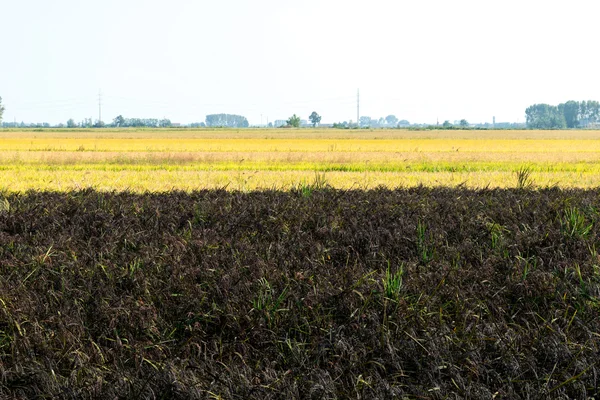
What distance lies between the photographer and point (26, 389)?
3652mm

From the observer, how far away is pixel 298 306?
472 centimetres

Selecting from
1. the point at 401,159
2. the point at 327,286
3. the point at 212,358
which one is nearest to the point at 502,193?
the point at 327,286

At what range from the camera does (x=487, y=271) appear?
5.59m

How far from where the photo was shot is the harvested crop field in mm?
3734

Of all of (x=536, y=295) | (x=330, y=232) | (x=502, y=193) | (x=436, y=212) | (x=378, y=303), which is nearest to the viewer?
(x=378, y=303)

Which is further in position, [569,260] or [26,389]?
[569,260]

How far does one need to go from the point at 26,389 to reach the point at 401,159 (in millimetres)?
29865

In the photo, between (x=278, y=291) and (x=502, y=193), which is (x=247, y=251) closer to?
(x=278, y=291)

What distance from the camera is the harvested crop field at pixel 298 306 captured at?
3.73 meters

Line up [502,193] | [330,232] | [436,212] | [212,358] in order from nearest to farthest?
[212,358]
[330,232]
[436,212]
[502,193]

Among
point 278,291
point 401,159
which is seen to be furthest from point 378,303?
point 401,159

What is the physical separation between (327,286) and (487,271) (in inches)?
58.9

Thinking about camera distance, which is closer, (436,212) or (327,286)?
(327,286)

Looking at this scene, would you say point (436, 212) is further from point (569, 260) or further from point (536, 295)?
point (536, 295)
